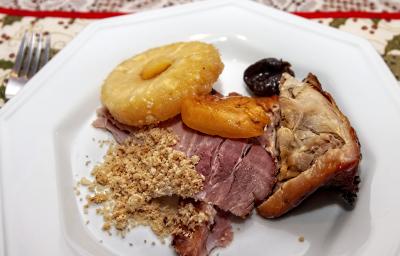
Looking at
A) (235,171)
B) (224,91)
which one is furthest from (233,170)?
(224,91)

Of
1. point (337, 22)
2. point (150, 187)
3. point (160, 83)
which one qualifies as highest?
point (160, 83)

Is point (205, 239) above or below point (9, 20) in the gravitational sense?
below

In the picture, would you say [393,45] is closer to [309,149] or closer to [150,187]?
[309,149]

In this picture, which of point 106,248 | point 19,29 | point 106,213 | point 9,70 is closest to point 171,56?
point 106,213

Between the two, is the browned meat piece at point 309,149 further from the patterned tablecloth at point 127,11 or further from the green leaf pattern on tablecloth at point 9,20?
the green leaf pattern on tablecloth at point 9,20

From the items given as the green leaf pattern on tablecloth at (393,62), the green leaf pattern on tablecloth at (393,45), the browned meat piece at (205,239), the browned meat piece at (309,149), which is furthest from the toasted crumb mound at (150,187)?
the green leaf pattern on tablecloth at (393,45)

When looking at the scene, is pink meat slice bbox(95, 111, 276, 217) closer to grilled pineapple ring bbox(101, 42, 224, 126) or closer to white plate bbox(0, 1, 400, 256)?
white plate bbox(0, 1, 400, 256)

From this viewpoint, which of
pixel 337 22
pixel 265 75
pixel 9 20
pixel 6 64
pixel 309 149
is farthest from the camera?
pixel 9 20
